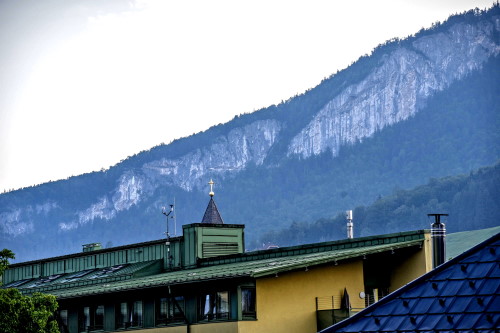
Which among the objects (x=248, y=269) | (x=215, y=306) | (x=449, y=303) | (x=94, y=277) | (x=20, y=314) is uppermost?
(x=94, y=277)

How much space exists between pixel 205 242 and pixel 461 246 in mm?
109368

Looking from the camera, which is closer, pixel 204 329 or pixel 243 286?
pixel 243 286

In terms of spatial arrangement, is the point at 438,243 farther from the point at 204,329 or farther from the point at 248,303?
the point at 204,329

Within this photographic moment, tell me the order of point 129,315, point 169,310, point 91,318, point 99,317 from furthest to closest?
point 91,318
point 99,317
point 129,315
point 169,310

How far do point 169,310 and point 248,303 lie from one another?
5769mm

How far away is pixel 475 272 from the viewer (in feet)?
82.1

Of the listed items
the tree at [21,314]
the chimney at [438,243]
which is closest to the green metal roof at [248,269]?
the chimney at [438,243]

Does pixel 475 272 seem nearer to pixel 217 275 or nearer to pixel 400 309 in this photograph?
pixel 400 309

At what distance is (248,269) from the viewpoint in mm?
45406

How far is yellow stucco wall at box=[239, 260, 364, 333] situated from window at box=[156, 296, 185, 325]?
4937 millimetres

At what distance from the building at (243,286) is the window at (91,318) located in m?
0.05

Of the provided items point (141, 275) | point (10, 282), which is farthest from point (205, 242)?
point (10, 282)

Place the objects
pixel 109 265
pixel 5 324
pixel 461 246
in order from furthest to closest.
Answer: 1. pixel 461 246
2. pixel 109 265
3. pixel 5 324

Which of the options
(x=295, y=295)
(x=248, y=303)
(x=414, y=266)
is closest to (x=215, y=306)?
(x=248, y=303)
